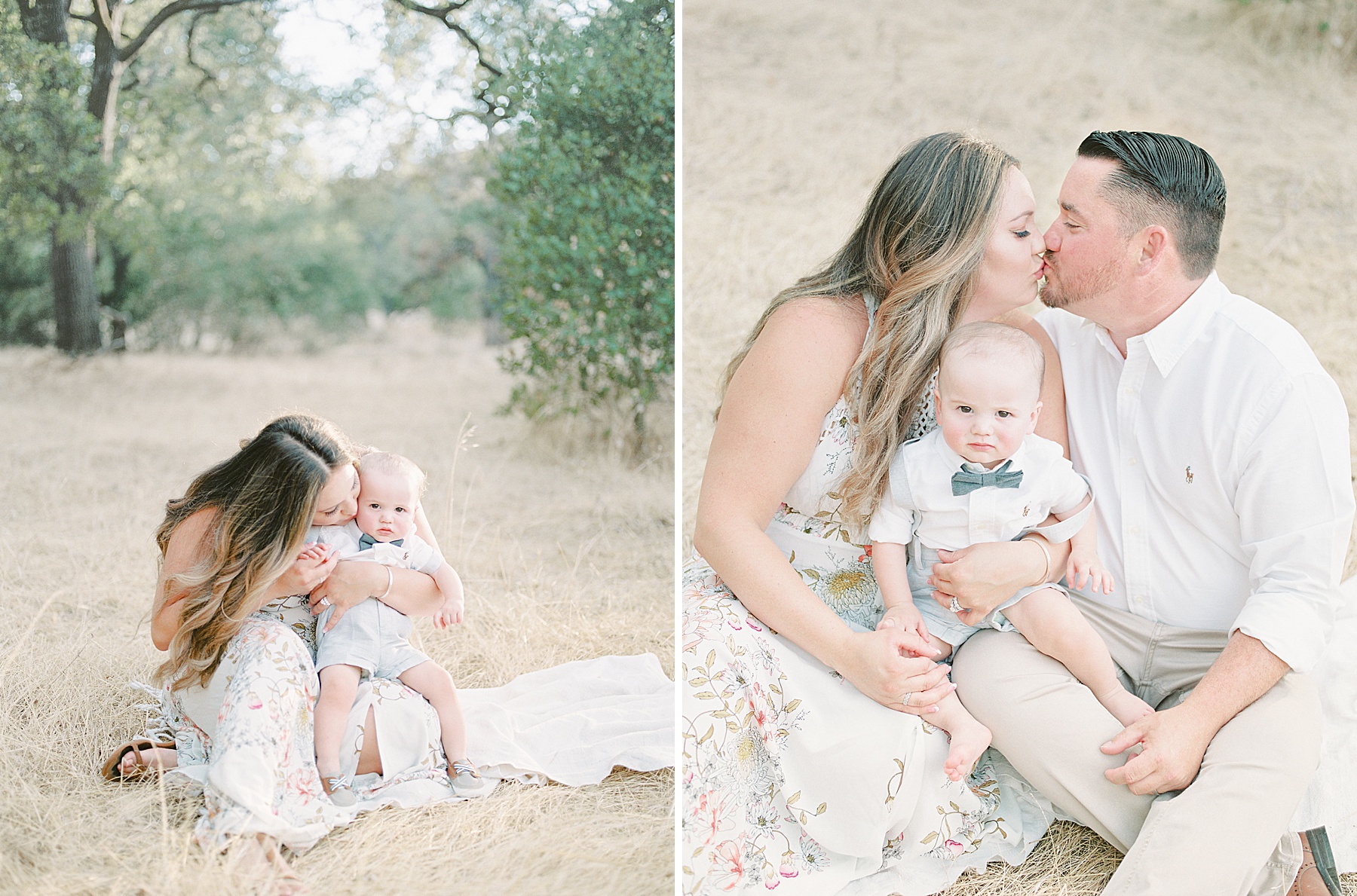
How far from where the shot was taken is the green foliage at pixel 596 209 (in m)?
5.37

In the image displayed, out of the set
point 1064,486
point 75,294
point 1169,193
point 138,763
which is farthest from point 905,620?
point 75,294

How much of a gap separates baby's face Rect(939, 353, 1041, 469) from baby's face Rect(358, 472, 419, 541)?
129 cm

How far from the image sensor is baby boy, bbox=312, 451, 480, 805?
258 cm

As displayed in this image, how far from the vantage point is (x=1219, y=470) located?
2586 millimetres

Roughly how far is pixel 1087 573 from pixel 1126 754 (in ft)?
1.39

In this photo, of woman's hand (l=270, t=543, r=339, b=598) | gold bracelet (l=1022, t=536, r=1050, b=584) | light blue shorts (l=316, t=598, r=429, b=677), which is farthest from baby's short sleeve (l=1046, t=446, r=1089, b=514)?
woman's hand (l=270, t=543, r=339, b=598)

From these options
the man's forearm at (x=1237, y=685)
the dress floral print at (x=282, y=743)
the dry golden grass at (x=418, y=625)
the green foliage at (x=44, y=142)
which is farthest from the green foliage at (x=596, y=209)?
the man's forearm at (x=1237, y=685)

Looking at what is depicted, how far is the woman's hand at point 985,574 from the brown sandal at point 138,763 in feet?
6.46

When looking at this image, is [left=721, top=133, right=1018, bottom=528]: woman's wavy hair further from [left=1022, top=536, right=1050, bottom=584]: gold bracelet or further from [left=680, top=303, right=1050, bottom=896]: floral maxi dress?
[left=680, top=303, right=1050, bottom=896]: floral maxi dress

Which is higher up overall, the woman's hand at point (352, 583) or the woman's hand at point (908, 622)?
the woman's hand at point (352, 583)

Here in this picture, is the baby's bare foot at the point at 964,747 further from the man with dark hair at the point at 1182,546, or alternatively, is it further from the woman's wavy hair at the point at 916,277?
the woman's wavy hair at the point at 916,277

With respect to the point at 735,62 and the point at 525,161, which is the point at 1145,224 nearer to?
the point at 525,161

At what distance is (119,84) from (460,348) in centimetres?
453

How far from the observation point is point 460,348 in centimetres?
1191
